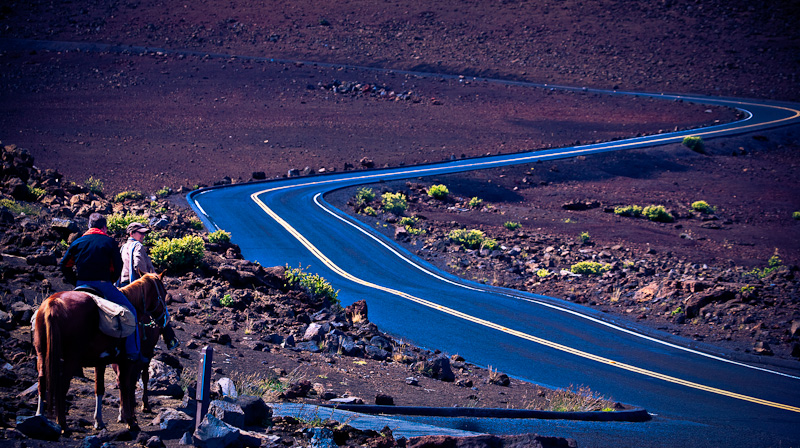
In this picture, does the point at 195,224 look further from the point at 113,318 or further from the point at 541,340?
the point at 113,318

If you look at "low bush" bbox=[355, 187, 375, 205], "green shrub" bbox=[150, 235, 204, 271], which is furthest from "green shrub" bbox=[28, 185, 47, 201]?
"low bush" bbox=[355, 187, 375, 205]

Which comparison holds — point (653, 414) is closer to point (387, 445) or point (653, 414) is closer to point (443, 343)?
point (443, 343)

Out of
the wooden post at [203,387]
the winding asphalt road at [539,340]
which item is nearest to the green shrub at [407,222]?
the winding asphalt road at [539,340]

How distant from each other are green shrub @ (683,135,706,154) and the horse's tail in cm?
4937

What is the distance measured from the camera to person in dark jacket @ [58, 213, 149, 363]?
671 cm

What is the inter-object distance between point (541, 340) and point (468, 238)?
32.9 ft

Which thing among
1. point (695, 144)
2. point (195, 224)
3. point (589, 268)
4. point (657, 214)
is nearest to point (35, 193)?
point (195, 224)

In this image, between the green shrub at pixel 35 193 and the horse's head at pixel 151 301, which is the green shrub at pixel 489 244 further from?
the horse's head at pixel 151 301

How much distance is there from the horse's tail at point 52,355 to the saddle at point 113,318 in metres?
0.44

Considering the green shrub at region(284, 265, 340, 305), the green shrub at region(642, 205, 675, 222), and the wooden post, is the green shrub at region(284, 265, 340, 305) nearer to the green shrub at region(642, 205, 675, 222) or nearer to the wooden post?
the wooden post

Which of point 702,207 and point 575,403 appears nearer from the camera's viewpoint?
point 575,403

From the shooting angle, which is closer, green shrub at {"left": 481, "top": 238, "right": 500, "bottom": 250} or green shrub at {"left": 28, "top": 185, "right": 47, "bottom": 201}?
green shrub at {"left": 28, "top": 185, "right": 47, "bottom": 201}

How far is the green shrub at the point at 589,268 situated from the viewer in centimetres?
2212

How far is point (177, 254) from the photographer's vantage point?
15102mm
